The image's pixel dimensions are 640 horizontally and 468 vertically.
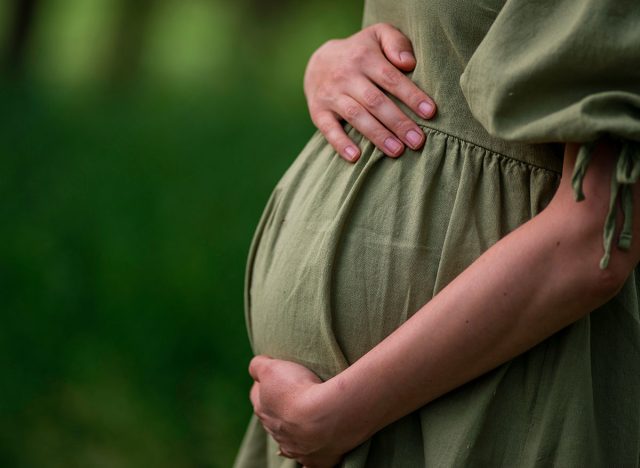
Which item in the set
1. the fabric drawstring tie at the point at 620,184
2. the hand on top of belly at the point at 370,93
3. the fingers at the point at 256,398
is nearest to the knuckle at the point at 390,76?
the hand on top of belly at the point at 370,93

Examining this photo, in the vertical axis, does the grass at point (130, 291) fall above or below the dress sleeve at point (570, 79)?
below

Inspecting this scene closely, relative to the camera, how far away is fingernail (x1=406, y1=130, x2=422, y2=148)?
1.15 metres

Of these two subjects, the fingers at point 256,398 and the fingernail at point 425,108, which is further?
the fingers at point 256,398

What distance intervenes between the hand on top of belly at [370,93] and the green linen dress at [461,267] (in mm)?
20

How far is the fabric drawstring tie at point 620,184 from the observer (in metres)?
0.93

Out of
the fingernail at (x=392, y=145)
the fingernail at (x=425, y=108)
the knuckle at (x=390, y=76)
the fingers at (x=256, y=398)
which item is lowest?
the fingers at (x=256, y=398)

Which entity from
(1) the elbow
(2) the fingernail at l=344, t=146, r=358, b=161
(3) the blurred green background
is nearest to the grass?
(3) the blurred green background

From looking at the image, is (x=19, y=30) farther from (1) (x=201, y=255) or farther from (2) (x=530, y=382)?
(2) (x=530, y=382)

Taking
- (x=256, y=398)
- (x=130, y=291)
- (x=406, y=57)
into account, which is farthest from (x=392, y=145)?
(x=130, y=291)

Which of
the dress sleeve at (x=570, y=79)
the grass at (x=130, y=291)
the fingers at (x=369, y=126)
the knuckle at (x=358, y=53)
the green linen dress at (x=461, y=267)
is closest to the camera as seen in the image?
the dress sleeve at (x=570, y=79)

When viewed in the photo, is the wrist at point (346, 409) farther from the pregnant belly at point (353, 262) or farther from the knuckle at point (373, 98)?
the knuckle at point (373, 98)

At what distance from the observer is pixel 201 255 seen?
2977mm

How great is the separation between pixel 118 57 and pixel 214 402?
287 cm

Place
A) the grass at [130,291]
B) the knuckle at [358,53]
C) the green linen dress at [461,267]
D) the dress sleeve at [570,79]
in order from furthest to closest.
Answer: the grass at [130,291] < the knuckle at [358,53] < the green linen dress at [461,267] < the dress sleeve at [570,79]
